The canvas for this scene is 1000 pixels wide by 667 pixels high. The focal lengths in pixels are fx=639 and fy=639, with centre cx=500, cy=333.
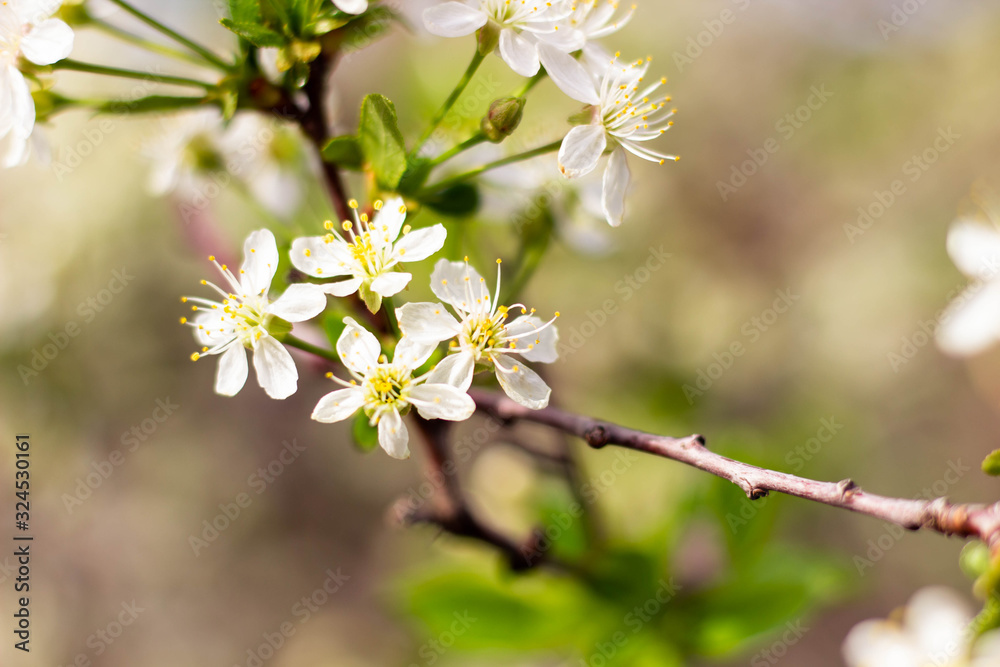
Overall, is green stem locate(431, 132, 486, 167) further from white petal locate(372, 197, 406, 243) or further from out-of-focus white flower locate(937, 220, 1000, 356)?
out-of-focus white flower locate(937, 220, 1000, 356)

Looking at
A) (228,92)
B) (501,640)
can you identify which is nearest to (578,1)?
(228,92)

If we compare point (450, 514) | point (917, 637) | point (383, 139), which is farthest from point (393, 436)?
point (917, 637)

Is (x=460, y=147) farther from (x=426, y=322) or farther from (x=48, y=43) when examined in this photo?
(x=48, y=43)

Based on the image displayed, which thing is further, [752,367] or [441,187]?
[752,367]

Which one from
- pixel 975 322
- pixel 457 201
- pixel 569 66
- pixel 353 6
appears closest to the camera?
pixel 353 6

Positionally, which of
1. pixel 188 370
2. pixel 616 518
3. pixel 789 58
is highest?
pixel 789 58

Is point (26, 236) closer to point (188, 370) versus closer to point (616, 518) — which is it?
point (188, 370)
